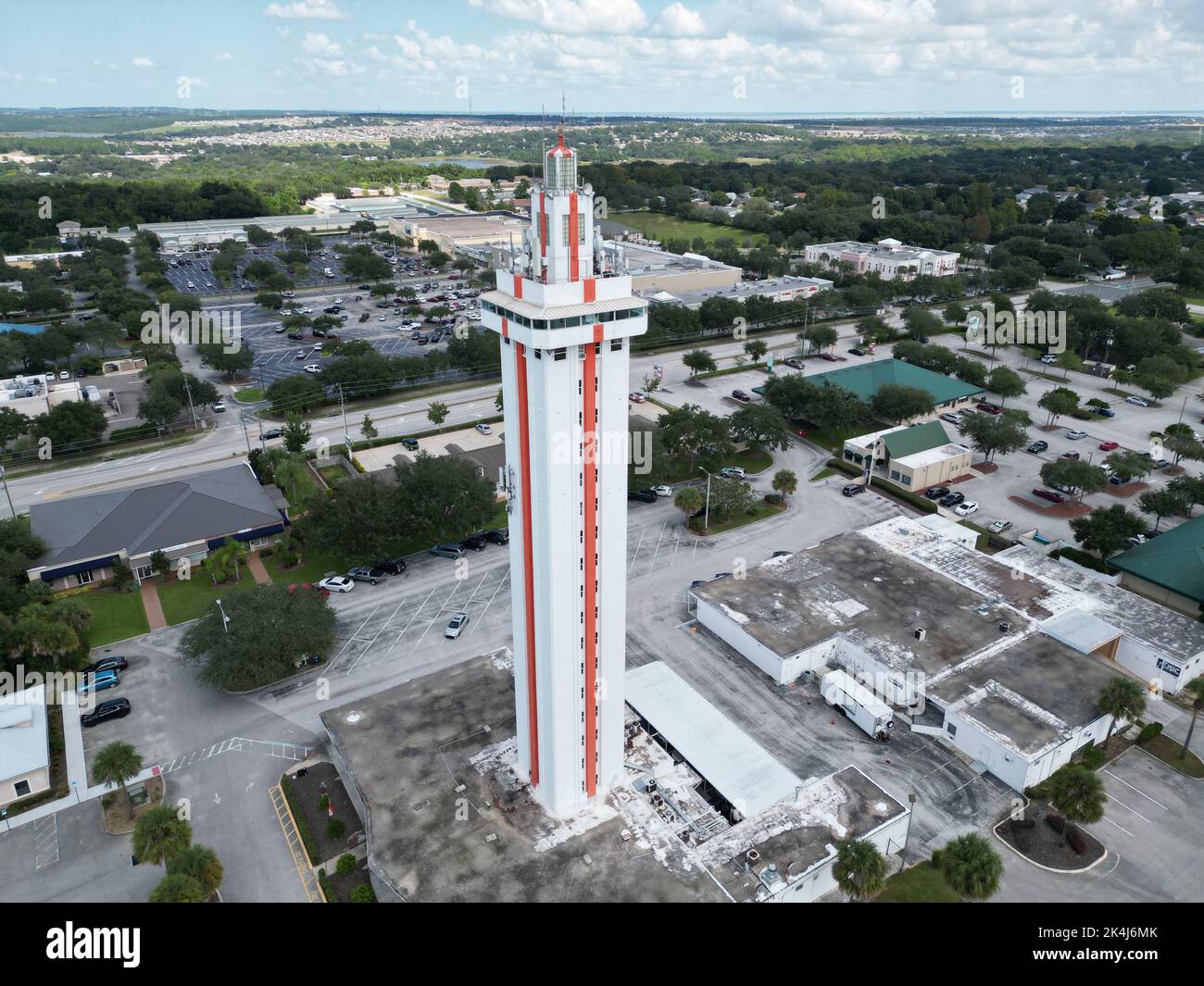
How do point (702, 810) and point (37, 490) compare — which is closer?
point (702, 810)

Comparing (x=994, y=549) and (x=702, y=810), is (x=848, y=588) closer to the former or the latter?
(x=994, y=549)

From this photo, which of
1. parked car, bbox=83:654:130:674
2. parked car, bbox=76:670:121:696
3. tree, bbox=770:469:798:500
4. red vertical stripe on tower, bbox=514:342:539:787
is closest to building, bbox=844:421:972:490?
tree, bbox=770:469:798:500

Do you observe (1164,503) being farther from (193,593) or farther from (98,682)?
(98,682)

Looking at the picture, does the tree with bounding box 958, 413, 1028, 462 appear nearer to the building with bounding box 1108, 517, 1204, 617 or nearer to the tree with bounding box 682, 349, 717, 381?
the building with bounding box 1108, 517, 1204, 617

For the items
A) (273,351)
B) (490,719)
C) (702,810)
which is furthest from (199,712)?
(273,351)

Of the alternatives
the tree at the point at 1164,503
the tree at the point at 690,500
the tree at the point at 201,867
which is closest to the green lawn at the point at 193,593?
the tree at the point at 201,867
